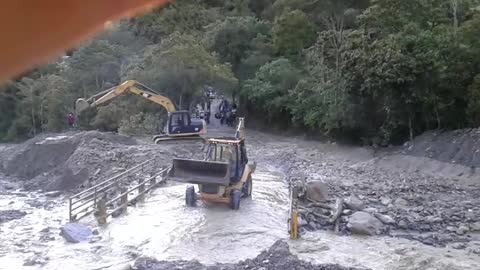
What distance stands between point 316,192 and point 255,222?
2.66 meters

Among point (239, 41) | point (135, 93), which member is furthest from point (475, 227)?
point (239, 41)

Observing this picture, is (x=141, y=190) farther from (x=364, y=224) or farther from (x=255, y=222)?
(x=364, y=224)

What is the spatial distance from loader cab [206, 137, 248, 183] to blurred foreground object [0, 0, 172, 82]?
1132cm

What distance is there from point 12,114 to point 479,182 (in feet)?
81.4

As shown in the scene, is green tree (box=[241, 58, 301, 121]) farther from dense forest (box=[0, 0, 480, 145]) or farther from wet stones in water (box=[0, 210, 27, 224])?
wet stones in water (box=[0, 210, 27, 224])

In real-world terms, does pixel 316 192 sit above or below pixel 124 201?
above

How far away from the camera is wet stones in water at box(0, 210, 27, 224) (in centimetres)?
1425

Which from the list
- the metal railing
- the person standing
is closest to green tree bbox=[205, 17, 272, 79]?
the person standing

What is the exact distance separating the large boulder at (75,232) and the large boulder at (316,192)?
16.8 feet

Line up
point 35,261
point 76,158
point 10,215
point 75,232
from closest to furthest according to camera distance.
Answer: point 35,261 < point 75,232 < point 10,215 < point 76,158

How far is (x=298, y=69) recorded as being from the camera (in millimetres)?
28719

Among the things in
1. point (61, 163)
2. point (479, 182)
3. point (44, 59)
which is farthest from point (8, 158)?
point (44, 59)

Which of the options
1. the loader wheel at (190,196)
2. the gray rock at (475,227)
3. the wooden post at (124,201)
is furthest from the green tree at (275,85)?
the gray rock at (475,227)

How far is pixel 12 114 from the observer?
32.4m
